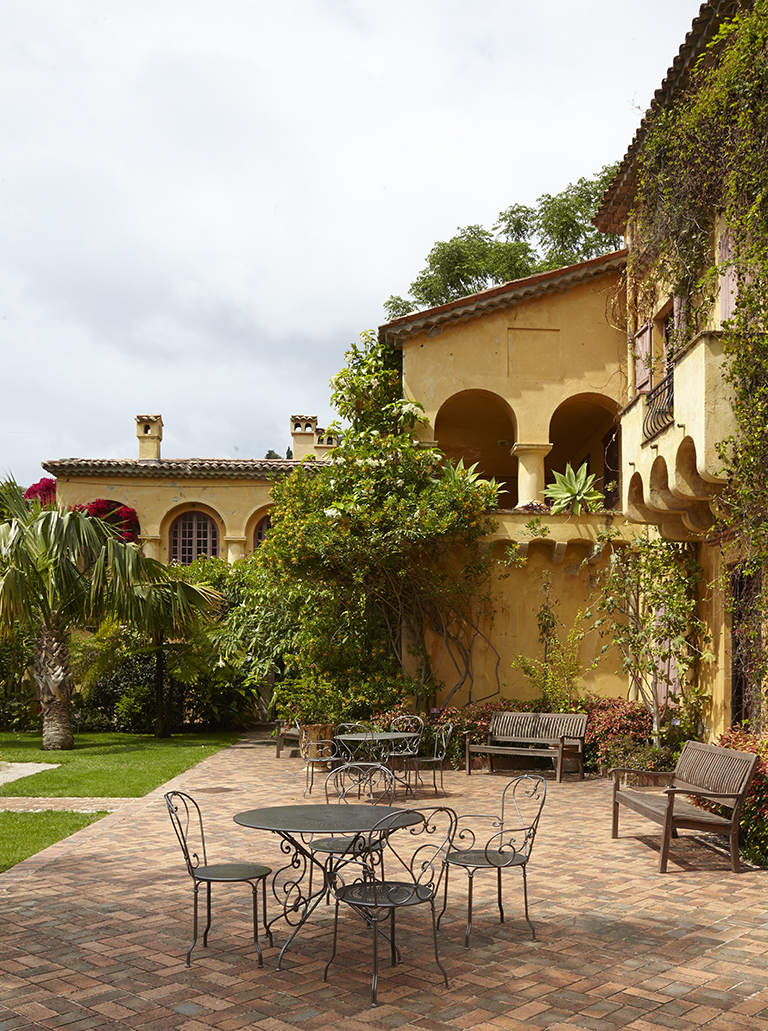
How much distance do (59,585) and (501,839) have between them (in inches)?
436

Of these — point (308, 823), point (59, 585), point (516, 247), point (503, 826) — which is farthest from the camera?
point (516, 247)

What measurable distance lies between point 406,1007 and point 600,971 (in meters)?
1.26

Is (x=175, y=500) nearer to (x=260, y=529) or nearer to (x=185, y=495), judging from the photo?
(x=185, y=495)

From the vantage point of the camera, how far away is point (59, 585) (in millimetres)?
16016

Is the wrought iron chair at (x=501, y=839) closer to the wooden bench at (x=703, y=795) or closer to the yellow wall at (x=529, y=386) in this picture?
the wooden bench at (x=703, y=795)

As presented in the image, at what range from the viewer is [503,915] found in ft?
20.4

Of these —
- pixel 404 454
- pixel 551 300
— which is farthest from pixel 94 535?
pixel 551 300

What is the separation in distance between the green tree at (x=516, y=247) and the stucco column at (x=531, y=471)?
1087 cm

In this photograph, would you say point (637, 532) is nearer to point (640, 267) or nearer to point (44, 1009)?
point (640, 267)

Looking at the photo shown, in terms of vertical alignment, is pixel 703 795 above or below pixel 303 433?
below

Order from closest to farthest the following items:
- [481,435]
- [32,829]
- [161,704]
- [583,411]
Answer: [32,829]
[583,411]
[161,704]
[481,435]

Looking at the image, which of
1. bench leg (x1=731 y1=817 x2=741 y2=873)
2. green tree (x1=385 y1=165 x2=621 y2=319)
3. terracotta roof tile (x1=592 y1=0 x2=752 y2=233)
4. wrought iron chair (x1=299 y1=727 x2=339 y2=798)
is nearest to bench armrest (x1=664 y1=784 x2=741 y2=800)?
bench leg (x1=731 y1=817 x2=741 y2=873)

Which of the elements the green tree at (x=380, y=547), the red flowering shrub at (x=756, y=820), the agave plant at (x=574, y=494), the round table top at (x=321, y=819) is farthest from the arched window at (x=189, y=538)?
the round table top at (x=321, y=819)

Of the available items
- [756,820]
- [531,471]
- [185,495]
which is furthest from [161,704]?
[756,820]
